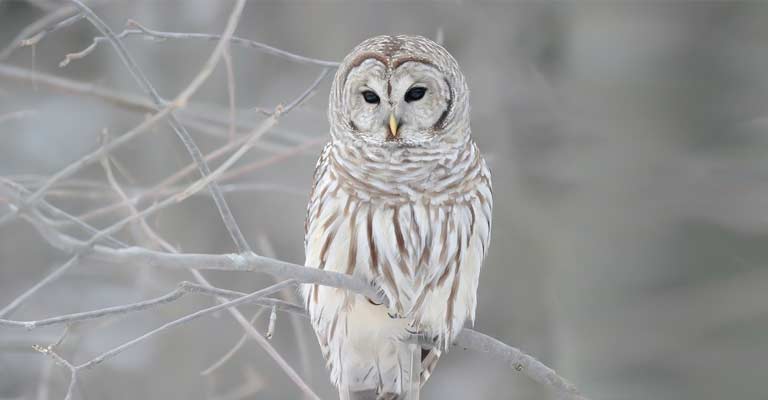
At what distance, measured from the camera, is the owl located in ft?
13.1

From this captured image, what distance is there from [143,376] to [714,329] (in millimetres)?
4270

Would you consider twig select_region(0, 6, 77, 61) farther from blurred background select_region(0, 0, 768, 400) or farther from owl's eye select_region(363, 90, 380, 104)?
owl's eye select_region(363, 90, 380, 104)

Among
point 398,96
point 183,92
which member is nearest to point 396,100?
point 398,96

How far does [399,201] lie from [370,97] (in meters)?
0.46

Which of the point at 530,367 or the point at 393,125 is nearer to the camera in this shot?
the point at 530,367

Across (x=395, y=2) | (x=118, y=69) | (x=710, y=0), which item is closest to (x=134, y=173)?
(x=118, y=69)

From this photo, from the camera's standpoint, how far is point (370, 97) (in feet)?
13.4

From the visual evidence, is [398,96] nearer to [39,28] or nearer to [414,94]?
[414,94]

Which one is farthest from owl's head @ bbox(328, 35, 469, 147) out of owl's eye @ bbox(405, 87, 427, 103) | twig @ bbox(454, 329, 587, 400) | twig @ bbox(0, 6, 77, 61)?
twig @ bbox(0, 6, 77, 61)

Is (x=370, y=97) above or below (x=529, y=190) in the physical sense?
below

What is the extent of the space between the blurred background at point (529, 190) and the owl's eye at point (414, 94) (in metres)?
0.38

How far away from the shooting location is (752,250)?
170 inches

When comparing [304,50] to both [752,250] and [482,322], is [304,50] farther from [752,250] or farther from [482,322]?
[752,250]

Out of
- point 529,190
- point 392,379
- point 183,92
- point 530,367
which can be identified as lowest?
point 530,367
